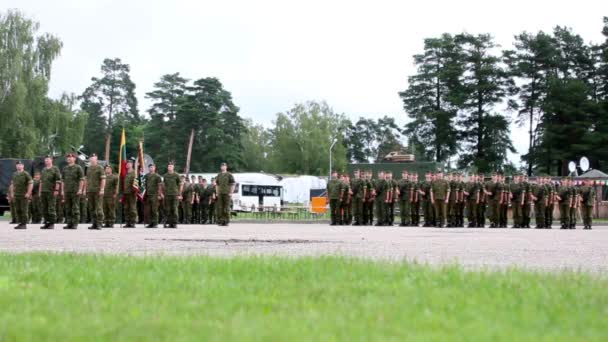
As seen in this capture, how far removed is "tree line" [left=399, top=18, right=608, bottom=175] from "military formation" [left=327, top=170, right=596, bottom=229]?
127 feet

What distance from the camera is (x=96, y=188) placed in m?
26.0

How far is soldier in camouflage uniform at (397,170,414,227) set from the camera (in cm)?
3541

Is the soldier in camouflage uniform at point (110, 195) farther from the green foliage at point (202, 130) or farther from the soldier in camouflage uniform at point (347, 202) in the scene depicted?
the green foliage at point (202, 130)

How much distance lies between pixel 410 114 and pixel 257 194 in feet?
80.9

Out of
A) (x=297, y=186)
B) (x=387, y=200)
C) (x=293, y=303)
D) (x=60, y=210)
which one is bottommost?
(x=293, y=303)

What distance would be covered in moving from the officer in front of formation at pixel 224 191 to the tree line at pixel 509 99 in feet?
158

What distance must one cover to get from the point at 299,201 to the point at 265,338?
6826 centimetres

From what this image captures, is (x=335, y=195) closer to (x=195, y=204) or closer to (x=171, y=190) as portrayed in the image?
(x=195, y=204)

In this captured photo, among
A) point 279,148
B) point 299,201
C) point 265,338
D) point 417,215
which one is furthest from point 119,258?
point 279,148

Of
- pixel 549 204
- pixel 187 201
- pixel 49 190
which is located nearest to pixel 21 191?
pixel 49 190

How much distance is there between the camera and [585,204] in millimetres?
34906

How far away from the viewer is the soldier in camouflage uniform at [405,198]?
3541 centimetres

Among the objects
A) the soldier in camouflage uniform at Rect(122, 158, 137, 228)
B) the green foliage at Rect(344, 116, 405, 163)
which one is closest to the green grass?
the soldier in camouflage uniform at Rect(122, 158, 137, 228)

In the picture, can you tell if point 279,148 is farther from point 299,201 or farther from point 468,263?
point 468,263
